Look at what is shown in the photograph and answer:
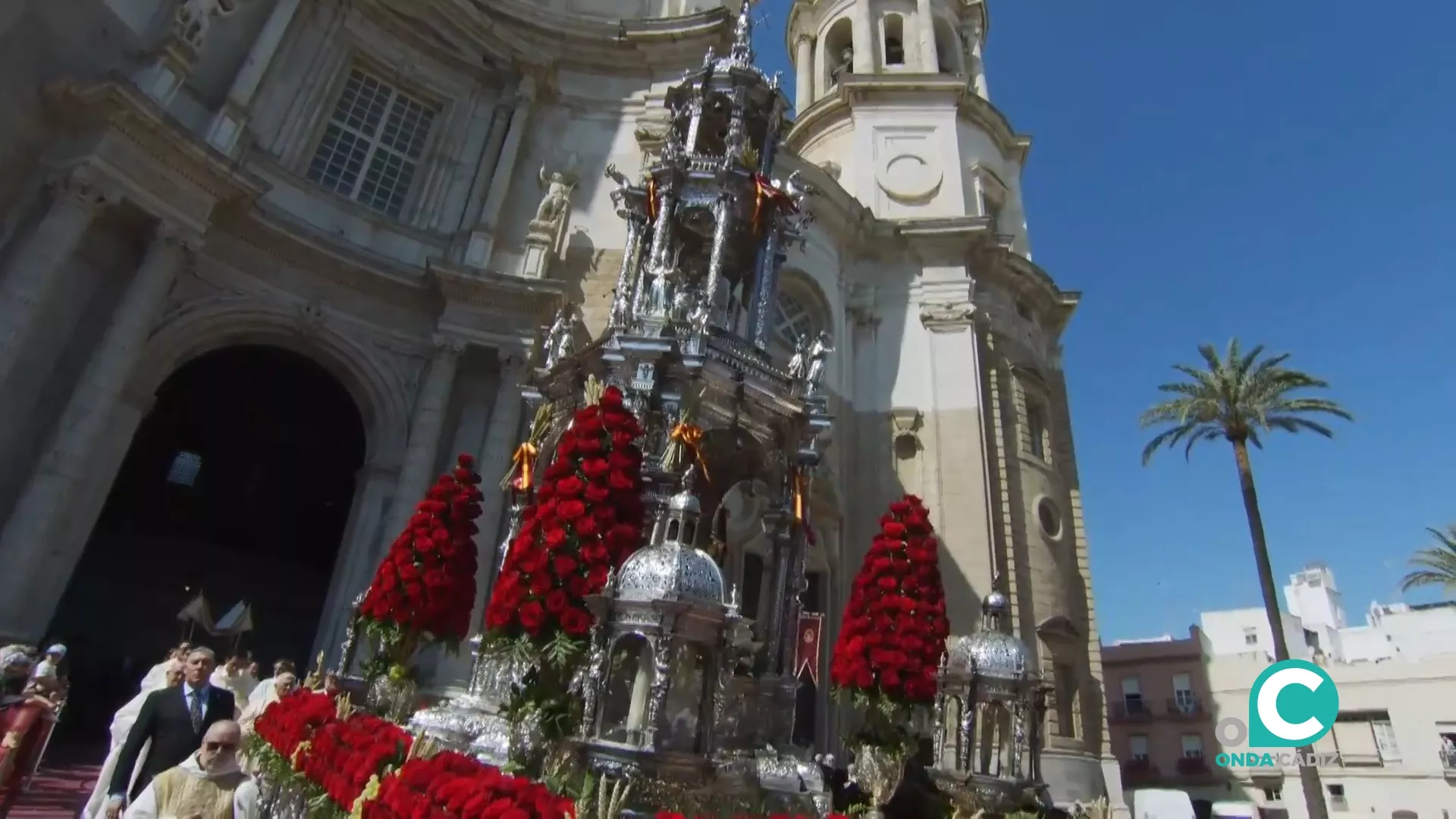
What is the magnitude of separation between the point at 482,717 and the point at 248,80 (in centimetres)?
1448

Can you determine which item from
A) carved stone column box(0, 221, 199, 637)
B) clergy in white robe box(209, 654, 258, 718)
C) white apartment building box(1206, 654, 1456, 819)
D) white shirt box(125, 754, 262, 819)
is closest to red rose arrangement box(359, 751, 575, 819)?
white shirt box(125, 754, 262, 819)

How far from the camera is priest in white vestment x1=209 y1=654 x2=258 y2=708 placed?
10164mm

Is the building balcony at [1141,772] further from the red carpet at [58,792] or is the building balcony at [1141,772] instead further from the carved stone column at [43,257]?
the carved stone column at [43,257]

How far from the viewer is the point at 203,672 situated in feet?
20.4

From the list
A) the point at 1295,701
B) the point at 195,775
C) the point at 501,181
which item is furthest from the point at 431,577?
the point at 501,181

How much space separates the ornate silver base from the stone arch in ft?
28.4

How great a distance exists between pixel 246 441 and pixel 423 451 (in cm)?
978

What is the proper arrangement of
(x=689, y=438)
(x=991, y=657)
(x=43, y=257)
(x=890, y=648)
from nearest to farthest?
(x=689, y=438) < (x=890, y=648) < (x=991, y=657) < (x=43, y=257)

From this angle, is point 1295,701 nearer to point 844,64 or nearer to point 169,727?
point 169,727

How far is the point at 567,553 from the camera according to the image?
8.20m

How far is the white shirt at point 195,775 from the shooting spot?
4406mm

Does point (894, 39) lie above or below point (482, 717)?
above

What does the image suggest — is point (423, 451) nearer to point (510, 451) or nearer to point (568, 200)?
point (510, 451)

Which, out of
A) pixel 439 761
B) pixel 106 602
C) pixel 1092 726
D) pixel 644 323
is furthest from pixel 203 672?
pixel 1092 726
